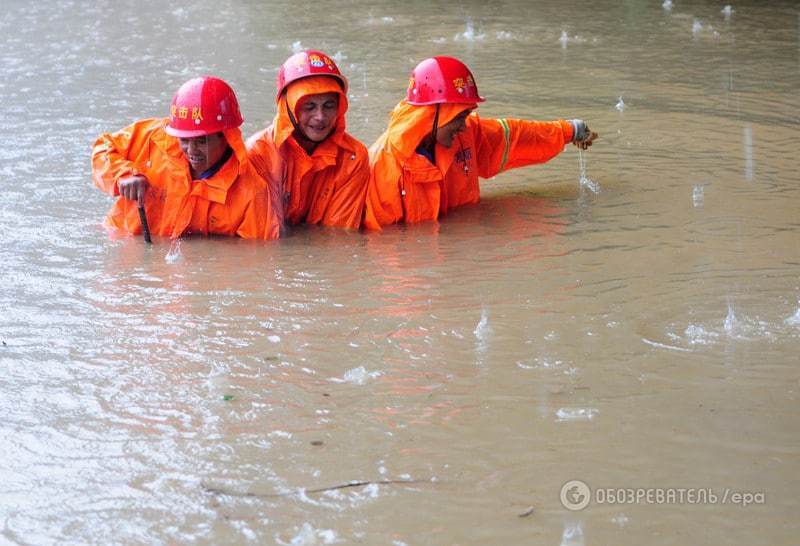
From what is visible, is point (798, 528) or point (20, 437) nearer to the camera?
point (798, 528)

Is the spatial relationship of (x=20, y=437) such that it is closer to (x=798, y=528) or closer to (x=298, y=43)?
(x=798, y=528)

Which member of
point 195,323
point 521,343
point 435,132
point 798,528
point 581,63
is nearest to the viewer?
point 798,528

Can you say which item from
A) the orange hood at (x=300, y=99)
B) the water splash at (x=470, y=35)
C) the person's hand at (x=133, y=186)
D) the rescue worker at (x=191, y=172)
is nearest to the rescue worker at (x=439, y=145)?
the orange hood at (x=300, y=99)

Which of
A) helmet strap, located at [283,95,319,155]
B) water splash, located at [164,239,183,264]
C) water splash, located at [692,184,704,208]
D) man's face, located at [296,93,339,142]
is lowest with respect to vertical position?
water splash, located at [164,239,183,264]

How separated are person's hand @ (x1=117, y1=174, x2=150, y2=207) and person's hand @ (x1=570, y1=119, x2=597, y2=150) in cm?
257

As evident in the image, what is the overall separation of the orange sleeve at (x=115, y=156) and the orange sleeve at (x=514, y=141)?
1.94m

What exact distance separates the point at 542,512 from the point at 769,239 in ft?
10.0

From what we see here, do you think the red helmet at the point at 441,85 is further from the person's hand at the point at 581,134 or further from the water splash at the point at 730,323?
the water splash at the point at 730,323

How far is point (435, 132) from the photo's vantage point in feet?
20.6

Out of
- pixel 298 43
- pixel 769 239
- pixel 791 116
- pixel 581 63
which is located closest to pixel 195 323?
Answer: pixel 769 239

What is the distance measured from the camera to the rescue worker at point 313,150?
239 inches

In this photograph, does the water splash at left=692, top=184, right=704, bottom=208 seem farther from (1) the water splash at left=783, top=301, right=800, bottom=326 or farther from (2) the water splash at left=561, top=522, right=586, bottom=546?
(2) the water splash at left=561, top=522, right=586, bottom=546

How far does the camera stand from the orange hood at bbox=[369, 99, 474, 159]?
20.4 ft

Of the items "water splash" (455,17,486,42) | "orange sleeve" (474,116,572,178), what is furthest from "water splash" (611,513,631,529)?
"water splash" (455,17,486,42)
